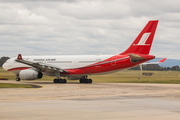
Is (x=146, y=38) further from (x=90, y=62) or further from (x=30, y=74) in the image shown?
(x=30, y=74)

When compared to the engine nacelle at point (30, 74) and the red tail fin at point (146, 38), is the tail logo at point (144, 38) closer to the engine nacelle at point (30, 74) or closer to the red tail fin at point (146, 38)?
the red tail fin at point (146, 38)

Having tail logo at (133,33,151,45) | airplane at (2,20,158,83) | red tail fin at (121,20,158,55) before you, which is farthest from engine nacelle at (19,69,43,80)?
tail logo at (133,33,151,45)

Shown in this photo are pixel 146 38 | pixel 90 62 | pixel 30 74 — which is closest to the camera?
pixel 146 38

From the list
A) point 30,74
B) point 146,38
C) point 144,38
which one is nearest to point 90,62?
point 144,38

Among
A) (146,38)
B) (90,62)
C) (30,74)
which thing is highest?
(146,38)

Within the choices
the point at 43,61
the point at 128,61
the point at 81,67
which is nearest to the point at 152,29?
the point at 128,61

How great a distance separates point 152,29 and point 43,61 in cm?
1652

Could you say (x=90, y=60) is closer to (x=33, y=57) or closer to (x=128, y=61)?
(x=128, y=61)

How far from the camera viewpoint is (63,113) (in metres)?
11.9

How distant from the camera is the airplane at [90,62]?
35312 millimetres

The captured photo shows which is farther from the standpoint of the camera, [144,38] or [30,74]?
[30,74]

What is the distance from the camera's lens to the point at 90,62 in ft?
124

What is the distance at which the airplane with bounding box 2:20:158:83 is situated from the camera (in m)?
35.3

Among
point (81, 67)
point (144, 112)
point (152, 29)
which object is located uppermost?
point (152, 29)
